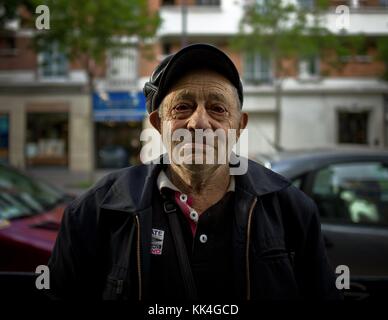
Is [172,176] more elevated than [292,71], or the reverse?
[292,71]

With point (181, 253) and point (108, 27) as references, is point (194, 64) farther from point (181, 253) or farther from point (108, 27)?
point (108, 27)

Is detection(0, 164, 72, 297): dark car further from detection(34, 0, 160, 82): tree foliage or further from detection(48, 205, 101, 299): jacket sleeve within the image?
detection(34, 0, 160, 82): tree foliage

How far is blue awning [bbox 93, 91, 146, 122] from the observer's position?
1747mm

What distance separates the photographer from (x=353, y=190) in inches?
116

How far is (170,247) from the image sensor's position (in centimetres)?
116

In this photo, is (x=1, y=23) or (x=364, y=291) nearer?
(x=364, y=291)

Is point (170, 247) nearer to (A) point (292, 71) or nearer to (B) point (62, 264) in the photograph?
(B) point (62, 264)

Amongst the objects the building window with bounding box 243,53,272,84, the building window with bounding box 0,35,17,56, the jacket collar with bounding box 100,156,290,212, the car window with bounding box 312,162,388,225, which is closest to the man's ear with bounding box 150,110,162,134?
the jacket collar with bounding box 100,156,290,212

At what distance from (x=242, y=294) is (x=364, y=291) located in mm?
371

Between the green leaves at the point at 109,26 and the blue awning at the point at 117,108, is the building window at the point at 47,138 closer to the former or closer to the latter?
the green leaves at the point at 109,26

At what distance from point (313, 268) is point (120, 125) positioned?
121 centimetres

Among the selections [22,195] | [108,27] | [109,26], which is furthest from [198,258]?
[109,26]
